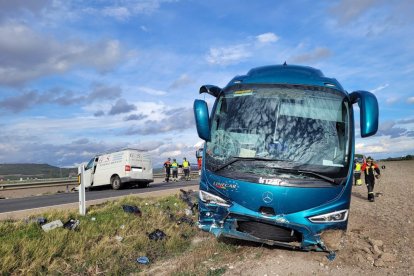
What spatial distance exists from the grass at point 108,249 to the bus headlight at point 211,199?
92 cm

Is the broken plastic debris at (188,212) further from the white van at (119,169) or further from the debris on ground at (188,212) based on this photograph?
the white van at (119,169)

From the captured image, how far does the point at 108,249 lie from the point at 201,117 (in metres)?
2.65

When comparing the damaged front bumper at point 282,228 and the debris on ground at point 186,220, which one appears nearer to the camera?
the damaged front bumper at point 282,228

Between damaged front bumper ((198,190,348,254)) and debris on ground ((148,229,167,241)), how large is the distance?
1.93 m

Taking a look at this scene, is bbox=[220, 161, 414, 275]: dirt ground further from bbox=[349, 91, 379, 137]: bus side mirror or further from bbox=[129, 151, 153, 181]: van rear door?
bbox=[129, 151, 153, 181]: van rear door

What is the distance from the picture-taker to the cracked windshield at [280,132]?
6484 mm

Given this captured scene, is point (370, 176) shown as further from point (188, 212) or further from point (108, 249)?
point (108, 249)

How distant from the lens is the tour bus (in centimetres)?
622

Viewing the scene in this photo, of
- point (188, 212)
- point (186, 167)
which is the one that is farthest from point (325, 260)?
point (186, 167)

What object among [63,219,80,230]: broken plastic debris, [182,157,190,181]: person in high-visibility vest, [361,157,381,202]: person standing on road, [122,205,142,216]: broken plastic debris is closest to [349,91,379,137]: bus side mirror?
[63,219,80,230]: broken plastic debris

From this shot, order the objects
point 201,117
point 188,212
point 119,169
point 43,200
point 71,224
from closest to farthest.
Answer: point 201,117 < point 71,224 < point 188,212 < point 43,200 < point 119,169

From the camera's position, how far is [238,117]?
712 cm

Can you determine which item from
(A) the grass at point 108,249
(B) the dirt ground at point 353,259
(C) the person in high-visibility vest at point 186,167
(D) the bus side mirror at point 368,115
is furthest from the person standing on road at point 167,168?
(D) the bus side mirror at point 368,115

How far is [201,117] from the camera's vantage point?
22.9 feet
